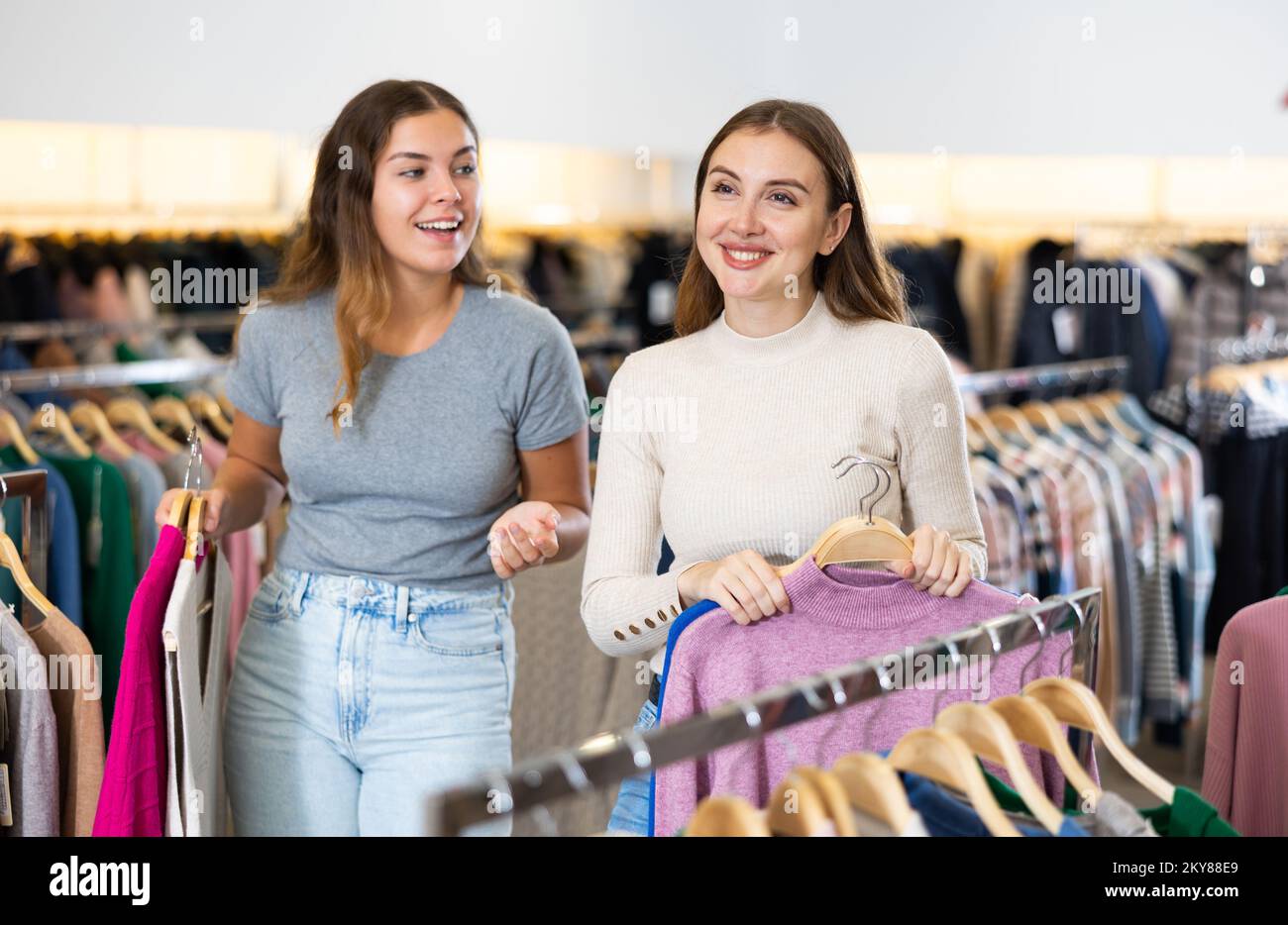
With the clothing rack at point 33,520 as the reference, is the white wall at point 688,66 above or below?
above

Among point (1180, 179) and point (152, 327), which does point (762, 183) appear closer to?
point (152, 327)

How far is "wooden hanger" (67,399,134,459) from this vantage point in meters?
2.85

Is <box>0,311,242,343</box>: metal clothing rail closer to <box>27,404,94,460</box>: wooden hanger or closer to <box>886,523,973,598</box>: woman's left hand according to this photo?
<box>27,404,94,460</box>: wooden hanger

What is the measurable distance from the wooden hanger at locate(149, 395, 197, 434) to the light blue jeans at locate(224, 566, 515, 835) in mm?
1258

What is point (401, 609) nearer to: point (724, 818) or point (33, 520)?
point (33, 520)

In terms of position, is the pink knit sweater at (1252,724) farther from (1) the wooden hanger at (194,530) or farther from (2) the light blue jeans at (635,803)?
(1) the wooden hanger at (194,530)

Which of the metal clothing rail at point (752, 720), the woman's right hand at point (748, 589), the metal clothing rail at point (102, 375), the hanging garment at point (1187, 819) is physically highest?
the metal clothing rail at point (102, 375)

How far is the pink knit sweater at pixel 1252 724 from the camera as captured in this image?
73.4 inches

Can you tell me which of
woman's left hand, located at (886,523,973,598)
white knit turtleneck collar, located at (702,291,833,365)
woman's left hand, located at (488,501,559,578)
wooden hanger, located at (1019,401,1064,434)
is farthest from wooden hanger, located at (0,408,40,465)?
wooden hanger, located at (1019,401,1064,434)

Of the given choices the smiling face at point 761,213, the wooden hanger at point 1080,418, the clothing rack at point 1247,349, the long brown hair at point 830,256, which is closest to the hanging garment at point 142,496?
the long brown hair at point 830,256

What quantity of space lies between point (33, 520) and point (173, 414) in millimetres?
1056

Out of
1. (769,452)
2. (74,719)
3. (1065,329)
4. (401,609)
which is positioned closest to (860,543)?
(769,452)

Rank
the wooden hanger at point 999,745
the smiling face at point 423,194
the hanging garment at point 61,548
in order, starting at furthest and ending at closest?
the hanging garment at point 61,548, the smiling face at point 423,194, the wooden hanger at point 999,745

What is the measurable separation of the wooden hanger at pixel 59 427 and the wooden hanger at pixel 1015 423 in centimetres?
224
